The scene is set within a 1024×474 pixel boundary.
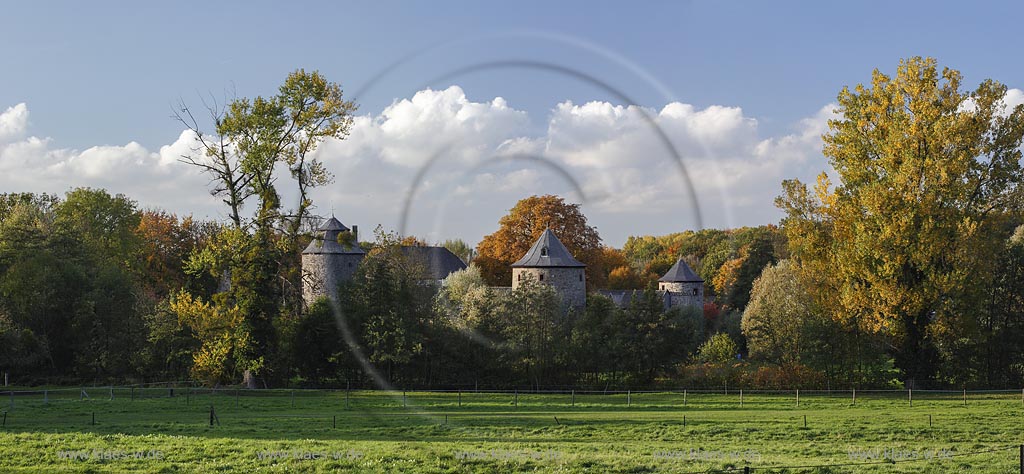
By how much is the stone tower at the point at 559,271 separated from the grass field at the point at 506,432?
14.2 metres

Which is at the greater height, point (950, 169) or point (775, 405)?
point (950, 169)

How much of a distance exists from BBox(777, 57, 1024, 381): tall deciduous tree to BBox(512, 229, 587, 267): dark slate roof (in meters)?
15.4

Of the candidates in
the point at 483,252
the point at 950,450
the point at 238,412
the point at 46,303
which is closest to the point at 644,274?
the point at 483,252

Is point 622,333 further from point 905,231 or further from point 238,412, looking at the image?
point 238,412

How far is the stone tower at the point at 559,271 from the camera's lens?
4925 cm

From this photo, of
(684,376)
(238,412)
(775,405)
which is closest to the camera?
(238,412)

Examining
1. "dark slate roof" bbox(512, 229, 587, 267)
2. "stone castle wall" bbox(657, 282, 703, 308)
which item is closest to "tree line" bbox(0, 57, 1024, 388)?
"dark slate roof" bbox(512, 229, 587, 267)

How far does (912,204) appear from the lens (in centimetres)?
3356

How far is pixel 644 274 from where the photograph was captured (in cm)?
7269

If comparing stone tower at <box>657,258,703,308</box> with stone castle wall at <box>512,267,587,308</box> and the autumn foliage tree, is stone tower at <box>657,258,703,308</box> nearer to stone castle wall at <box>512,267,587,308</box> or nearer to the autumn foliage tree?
the autumn foliage tree

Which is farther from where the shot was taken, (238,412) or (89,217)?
(89,217)

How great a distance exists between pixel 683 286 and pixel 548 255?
51.1 ft

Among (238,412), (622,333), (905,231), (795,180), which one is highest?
(795,180)

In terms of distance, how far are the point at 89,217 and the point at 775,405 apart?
49.5 meters
